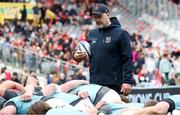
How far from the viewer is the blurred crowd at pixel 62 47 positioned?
2059cm

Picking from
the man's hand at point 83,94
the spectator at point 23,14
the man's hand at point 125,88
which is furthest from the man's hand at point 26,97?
the spectator at point 23,14

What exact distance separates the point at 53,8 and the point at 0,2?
222 centimetres

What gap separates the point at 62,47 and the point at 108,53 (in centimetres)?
1557

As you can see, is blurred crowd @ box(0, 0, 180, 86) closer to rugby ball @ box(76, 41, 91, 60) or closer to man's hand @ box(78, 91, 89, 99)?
rugby ball @ box(76, 41, 91, 60)

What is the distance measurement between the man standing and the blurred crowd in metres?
8.19

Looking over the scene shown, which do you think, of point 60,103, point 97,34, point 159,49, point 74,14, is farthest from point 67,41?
point 60,103

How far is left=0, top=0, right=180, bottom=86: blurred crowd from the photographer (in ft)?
67.6

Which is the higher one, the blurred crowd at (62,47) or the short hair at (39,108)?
the short hair at (39,108)

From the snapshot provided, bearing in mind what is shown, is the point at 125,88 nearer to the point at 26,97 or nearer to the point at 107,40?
the point at 107,40

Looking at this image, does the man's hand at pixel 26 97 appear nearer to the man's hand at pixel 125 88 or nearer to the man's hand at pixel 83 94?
the man's hand at pixel 83 94

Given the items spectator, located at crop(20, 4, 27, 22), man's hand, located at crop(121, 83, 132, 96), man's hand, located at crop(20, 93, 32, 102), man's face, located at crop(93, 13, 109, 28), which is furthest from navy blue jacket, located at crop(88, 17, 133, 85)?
spectator, located at crop(20, 4, 27, 22)

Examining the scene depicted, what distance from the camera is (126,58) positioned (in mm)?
8508

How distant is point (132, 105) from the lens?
24.5 ft

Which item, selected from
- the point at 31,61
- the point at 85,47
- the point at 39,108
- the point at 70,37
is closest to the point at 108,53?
the point at 85,47
